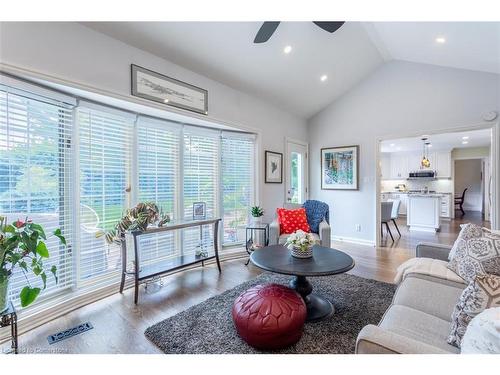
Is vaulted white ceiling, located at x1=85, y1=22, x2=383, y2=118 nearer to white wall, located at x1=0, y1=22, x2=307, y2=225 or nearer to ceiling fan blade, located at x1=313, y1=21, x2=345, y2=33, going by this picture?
white wall, located at x1=0, y1=22, x2=307, y2=225

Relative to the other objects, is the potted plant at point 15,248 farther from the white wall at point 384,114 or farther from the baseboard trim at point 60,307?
the white wall at point 384,114

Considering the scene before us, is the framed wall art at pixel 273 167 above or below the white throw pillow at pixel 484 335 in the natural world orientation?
above

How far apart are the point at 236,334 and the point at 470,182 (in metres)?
11.9

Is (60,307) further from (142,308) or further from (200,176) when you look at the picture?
(200,176)

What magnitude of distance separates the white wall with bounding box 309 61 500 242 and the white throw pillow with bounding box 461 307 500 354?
3.83 m

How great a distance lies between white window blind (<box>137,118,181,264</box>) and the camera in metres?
2.95

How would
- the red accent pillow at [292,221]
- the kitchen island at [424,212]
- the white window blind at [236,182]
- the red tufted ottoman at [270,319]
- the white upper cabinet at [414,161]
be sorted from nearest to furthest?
the red tufted ottoman at [270,319] < the red accent pillow at [292,221] < the white window blind at [236,182] < the kitchen island at [424,212] < the white upper cabinet at [414,161]

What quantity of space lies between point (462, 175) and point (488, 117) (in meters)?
8.19

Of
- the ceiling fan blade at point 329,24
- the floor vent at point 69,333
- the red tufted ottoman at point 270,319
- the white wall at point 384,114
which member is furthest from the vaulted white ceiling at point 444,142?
the floor vent at point 69,333

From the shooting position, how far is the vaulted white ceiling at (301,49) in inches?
97.1

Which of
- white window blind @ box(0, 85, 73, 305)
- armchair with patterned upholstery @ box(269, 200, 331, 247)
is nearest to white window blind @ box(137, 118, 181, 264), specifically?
white window blind @ box(0, 85, 73, 305)

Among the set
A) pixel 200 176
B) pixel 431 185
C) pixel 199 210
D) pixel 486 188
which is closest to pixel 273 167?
pixel 200 176

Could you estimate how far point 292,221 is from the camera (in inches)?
140

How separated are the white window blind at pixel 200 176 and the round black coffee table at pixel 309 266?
1419mm
